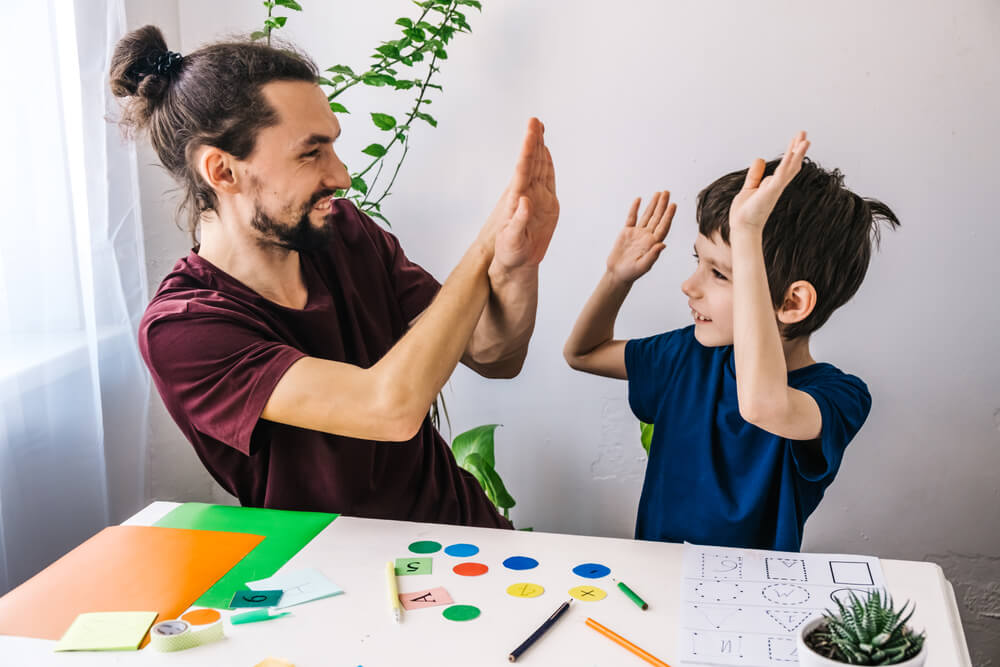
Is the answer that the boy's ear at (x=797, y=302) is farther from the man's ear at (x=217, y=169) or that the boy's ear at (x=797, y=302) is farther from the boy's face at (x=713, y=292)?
the man's ear at (x=217, y=169)

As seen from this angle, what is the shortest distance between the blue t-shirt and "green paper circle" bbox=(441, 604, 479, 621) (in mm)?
485

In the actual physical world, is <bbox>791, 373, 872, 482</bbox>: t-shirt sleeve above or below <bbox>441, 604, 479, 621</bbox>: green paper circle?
above

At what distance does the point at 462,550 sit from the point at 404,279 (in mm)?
625

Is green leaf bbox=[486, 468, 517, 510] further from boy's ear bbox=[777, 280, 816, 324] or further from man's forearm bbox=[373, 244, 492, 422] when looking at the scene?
boy's ear bbox=[777, 280, 816, 324]

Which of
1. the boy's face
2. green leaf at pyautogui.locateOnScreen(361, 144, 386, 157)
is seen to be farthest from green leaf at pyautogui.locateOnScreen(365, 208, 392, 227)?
the boy's face

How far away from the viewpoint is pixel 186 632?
926mm

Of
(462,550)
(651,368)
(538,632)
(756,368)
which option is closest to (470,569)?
(462,550)

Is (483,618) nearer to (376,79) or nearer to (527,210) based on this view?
(527,210)

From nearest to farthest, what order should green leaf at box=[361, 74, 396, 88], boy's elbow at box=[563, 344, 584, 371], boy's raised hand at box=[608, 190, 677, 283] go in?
boy's raised hand at box=[608, 190, 677, 283] < boy's elbow at box=[563, 344, 584, 371] < green leaf at box=[361, 74, 396, 88]

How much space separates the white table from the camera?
902mm

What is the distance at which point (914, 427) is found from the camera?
2002 mm

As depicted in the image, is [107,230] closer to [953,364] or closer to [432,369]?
[432,369]

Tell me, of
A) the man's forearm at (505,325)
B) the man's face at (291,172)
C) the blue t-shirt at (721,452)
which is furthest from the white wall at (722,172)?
the man's face at (291,172)

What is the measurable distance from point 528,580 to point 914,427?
4.30ft
